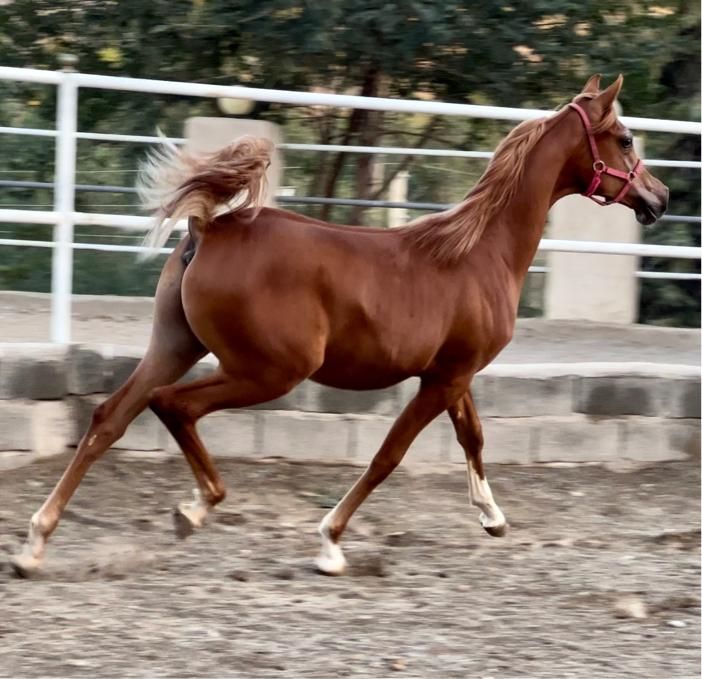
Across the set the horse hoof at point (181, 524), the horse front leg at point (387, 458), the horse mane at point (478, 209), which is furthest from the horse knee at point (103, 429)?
the horse mane at point (478, 209)

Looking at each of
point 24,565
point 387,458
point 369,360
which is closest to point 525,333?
point 387,458

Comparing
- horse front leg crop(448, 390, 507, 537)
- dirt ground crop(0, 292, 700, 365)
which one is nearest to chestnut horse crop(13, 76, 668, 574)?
horse front leg crop(448, 390, 507, 537)

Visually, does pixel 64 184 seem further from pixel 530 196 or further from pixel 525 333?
pixel 525 333

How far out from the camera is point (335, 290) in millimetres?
4359

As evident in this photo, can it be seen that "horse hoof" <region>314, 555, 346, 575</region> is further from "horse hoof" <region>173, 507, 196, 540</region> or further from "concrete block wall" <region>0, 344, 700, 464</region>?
"concrete block wall" <region>0, 344, 700, 464</region>

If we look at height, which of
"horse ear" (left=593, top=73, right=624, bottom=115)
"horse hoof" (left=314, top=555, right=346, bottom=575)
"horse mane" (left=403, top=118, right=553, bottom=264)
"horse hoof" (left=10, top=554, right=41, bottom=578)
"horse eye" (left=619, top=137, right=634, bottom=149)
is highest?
"horse ear" (left=593, top=73, right=624, bottom=115)

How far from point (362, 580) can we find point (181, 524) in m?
0.72

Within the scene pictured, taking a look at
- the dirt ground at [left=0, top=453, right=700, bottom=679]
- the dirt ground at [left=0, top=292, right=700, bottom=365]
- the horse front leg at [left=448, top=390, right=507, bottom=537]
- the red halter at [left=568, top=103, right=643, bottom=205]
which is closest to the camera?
the dirt ground at [left=0, top=453, right=700, bottom=679]

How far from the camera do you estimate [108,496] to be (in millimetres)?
5285

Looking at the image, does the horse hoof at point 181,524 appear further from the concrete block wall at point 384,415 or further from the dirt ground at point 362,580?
the concrete block wall at point 384,415

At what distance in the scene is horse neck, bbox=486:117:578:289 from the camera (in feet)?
15.6

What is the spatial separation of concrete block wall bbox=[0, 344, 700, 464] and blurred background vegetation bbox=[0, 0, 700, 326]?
1930 millimetres

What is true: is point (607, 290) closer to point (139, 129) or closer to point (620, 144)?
point (620, 144)

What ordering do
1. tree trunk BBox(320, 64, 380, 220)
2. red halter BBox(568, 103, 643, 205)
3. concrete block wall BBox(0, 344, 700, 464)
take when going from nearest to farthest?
red halter BBox(568, 103, 643, 205), concrete block wall BBox(0, 344, 700, 464), tree trunk BBox(320, 64, 380, 220)
